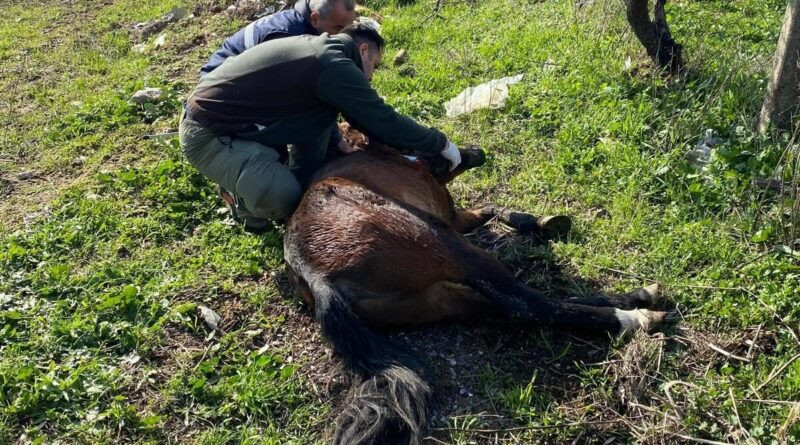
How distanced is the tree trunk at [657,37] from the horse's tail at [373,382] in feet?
11.5

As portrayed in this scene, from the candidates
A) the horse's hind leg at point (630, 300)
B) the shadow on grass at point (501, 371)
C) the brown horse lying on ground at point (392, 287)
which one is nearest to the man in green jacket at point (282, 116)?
the brown horse lying on ground at point (392, 287)

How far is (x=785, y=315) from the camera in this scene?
132 inches

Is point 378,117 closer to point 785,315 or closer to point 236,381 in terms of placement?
point 236,381

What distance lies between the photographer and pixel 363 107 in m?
Answer: 3.93

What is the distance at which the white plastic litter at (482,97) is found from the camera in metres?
5.73

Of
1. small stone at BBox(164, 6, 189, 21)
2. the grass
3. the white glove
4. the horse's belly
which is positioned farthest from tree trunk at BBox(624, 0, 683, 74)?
small stone at BBox(164, 6, 189, 21)

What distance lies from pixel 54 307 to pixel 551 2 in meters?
5.62

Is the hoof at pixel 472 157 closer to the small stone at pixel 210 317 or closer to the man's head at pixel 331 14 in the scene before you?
the man's head at pixel 331 14

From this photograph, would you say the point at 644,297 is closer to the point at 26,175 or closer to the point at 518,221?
the point at 518,221

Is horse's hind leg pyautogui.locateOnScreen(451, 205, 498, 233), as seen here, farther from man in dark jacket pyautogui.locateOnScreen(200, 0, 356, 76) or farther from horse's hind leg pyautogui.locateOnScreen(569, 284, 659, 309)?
man in dark jacket pyautogui.locateOnScreen(200, 0, 356, 76)

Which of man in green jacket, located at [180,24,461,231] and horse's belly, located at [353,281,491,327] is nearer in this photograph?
horse's belly, located at [353,281,491,327]

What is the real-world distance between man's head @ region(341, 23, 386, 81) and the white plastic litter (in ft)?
4.81

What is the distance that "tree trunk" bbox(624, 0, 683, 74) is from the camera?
5.31 meters

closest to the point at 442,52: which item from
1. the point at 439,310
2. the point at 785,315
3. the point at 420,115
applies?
the point at 420,115
